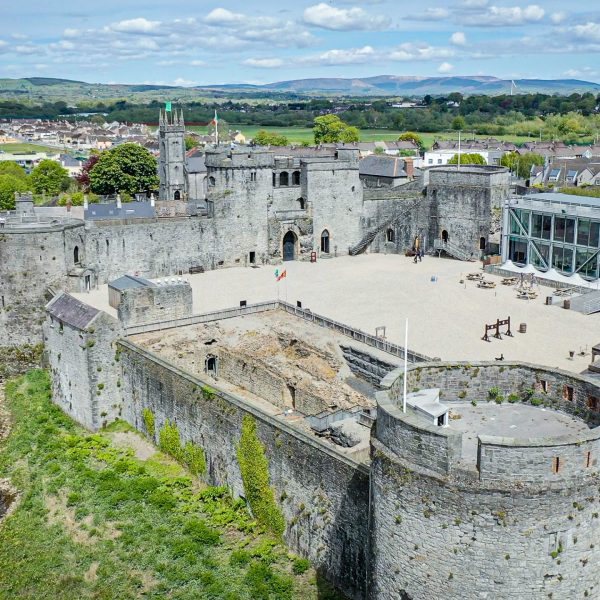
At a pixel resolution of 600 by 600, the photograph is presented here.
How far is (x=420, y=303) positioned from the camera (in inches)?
1387

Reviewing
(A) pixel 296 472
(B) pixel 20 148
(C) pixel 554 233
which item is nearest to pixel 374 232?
(C) pixel 554 233

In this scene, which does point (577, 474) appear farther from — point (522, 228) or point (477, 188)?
point (477, 188)

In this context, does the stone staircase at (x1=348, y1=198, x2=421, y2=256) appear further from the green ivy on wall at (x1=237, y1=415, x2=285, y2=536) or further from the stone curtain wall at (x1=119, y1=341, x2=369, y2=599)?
the green ivy on wall at (x1=237, y1=415, x2=285, y2=536)

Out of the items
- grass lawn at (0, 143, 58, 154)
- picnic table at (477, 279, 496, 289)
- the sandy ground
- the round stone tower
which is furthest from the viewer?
grass lawn at (0, 143, 58, 154)

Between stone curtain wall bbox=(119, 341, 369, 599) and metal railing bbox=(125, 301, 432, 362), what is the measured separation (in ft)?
13.3

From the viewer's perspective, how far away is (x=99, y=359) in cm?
2597

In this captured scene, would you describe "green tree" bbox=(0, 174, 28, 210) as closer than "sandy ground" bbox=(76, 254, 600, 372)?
No

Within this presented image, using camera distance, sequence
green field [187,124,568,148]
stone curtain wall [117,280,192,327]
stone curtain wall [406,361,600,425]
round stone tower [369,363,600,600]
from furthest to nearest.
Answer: green field [187,124,568,148], stone curtain wall [117,280,192,327], stone curtain wall [406,361,600,425], round stone tower [369,363,600,600]

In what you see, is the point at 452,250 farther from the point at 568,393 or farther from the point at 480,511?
the point at 480,511

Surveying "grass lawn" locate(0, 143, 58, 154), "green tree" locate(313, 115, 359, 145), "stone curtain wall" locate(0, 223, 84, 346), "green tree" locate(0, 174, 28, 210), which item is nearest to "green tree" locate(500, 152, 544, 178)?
"green tree" locate(313, 115, 359, 145)

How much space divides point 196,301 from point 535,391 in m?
23.1

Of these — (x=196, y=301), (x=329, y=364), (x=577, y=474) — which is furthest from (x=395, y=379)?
(x=196, y=301)

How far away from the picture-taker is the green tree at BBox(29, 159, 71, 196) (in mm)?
78500

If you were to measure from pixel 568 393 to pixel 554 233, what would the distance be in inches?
1126
